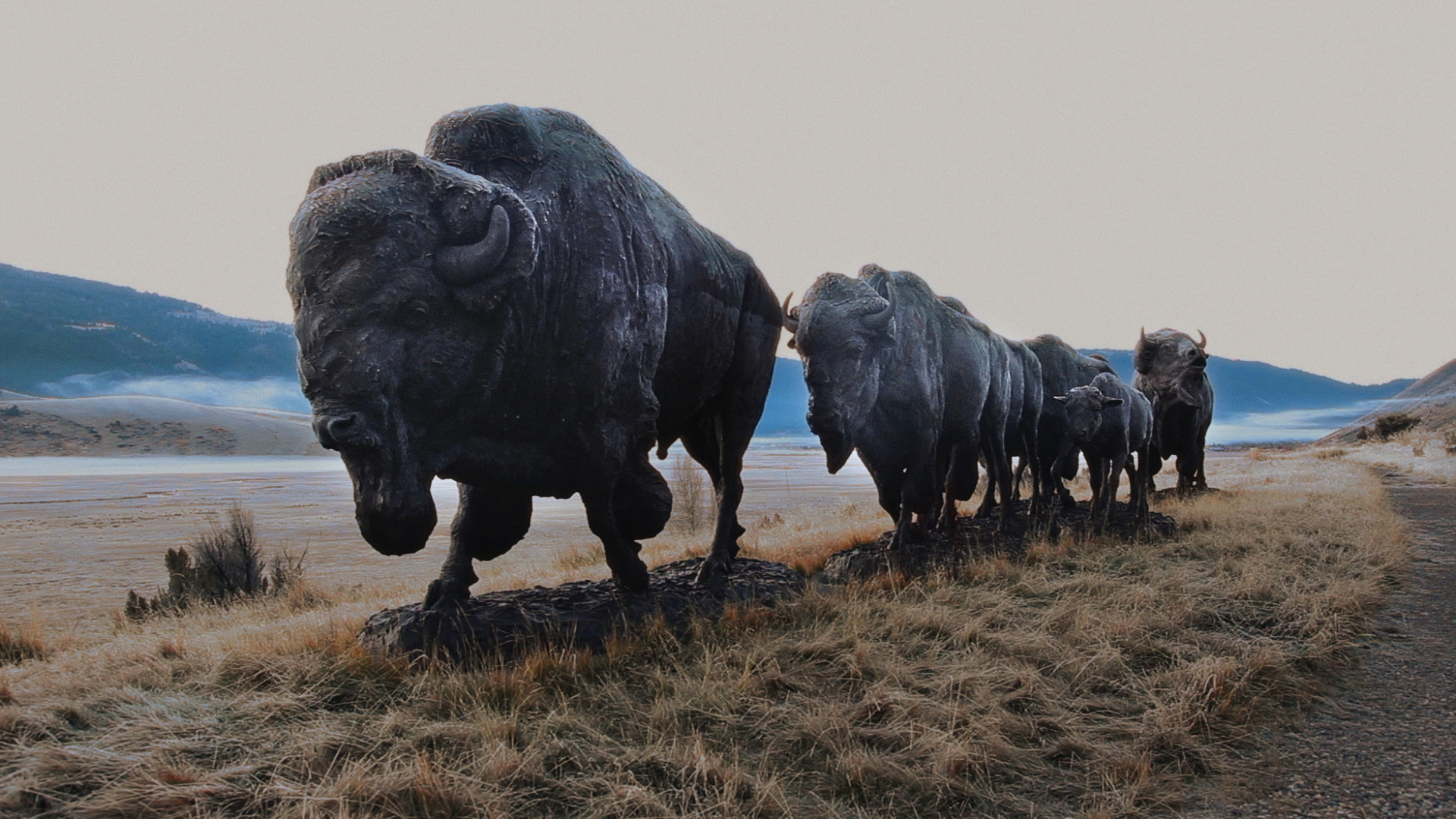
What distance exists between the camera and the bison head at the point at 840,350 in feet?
18.6

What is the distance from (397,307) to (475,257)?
383 millimetres

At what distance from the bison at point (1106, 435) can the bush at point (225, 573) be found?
8.77m

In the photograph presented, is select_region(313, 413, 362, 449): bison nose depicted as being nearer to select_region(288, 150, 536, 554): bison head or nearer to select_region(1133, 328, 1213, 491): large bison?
select_region(288, 150, 536, 554): bison head

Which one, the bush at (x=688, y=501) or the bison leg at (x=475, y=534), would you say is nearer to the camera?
the bison leg at (x=475, y=534)

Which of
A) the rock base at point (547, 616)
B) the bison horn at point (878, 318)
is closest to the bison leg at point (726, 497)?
the rock base at point (547, 616)

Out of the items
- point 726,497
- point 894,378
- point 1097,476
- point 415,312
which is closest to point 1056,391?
point 1097,476

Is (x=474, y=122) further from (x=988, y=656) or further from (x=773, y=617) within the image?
(x=988, y=656)

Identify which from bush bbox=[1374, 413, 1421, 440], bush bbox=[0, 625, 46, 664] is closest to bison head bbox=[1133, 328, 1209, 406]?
bush bbox=[0, 625, 46, 664]

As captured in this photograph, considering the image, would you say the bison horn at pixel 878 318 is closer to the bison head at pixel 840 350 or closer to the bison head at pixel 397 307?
the bison head at pixel 840 350

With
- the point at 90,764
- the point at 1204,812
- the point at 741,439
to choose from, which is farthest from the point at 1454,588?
the point at 90,764

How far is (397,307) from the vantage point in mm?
3107

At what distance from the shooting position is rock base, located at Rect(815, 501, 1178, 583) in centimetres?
641

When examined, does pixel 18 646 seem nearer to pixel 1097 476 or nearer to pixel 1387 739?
pixel 1387 739

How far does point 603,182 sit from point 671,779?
2.98 meters
